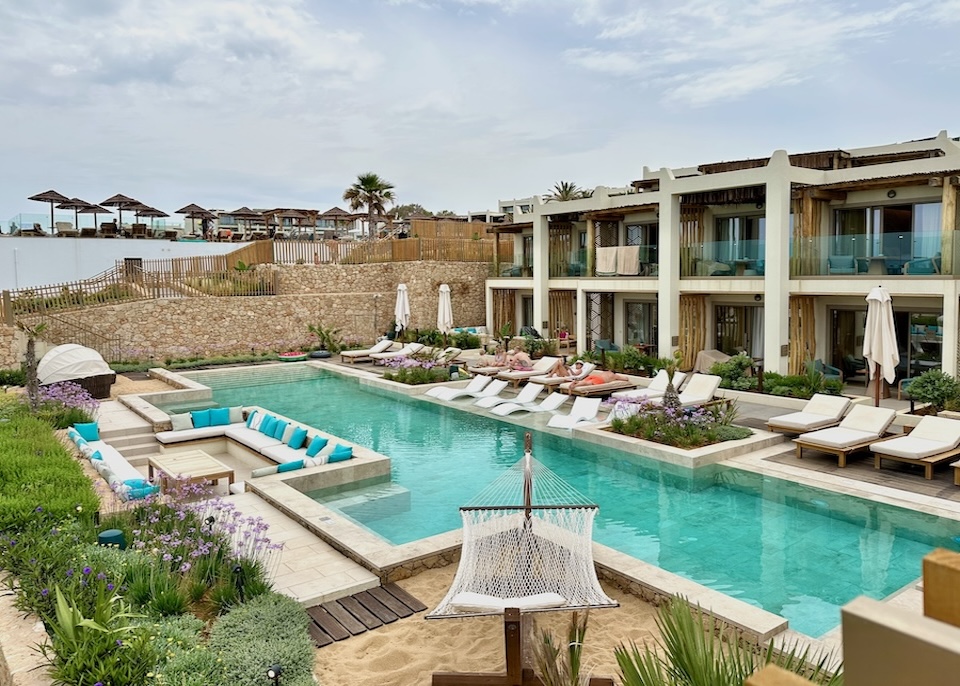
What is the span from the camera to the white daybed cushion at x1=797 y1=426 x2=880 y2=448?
11.7 metres

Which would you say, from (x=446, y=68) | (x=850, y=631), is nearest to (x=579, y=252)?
(x=446, y=68)

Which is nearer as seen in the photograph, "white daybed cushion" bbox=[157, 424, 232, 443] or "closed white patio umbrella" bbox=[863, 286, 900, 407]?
"closed white patio umbrella" bbox=[863, 286, 900, 407]

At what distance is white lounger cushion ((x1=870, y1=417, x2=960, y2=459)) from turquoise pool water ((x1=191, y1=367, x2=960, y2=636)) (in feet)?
5.02

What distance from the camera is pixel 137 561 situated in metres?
6.70

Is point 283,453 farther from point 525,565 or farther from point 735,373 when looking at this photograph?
point 735,373

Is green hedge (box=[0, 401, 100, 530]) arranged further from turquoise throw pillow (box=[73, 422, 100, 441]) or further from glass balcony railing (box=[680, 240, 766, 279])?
glass balcony railing (box=[680, 240, 766, 279])

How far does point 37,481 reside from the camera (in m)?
8.48

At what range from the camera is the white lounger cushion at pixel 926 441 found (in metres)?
10.9

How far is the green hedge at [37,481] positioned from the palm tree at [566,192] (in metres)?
31.2

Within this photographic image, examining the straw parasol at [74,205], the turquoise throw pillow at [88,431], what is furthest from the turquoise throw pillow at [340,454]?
the straw parasol at [74,205]

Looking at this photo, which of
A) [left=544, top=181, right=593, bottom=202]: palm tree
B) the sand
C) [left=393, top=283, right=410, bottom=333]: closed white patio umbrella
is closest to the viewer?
the sand

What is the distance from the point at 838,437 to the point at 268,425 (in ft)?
34.6

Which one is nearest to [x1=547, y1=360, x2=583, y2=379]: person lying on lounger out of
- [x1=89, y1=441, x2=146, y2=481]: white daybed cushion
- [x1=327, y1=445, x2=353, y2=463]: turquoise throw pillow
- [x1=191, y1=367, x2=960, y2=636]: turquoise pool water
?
[x1=191, y1=367, x2=960, y2=636]: turquoise pool water

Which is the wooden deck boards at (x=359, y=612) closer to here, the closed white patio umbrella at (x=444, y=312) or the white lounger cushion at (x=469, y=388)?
the white lounger cushion at (x=469, y=388)
